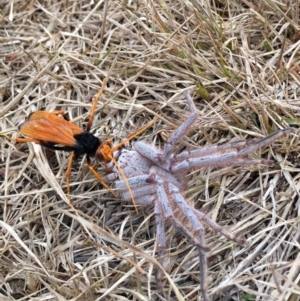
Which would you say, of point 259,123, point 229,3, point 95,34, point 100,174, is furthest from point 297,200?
point 95,34

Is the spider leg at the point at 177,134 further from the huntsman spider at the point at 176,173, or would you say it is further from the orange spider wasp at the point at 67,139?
the orange spider wasp at the point at 67,139

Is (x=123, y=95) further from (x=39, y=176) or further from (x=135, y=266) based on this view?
(x=135, y=266)

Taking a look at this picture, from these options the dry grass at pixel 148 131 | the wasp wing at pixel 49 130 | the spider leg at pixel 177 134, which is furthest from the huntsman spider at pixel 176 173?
the wasp wing at pixel 49 130

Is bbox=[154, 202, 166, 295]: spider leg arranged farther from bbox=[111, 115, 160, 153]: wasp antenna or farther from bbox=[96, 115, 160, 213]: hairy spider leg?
bbox=[111, 115, 160, 153]: wasp antenna

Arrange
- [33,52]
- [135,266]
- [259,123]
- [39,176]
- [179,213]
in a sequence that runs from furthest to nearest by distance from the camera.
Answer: [33,52] < [39,176] < [259,123] < [179,213] < [135,266]

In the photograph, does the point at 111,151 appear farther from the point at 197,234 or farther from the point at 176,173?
the point at 197,234

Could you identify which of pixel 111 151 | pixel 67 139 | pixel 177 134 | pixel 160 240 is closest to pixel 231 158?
pixel 177 134
